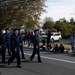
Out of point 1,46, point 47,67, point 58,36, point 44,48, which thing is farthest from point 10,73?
point 58,36

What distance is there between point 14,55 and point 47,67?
182cm

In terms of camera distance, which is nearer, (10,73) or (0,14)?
(10,73)

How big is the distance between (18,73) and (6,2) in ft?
80.8

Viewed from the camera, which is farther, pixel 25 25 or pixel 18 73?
pixel 25 25

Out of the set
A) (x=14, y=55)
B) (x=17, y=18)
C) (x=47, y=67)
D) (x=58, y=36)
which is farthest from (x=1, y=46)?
(x=58, y=36)

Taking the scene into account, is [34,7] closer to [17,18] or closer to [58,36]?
[17,18]

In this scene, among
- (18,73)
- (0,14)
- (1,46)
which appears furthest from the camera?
(0,14)

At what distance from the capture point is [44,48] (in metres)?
22.1

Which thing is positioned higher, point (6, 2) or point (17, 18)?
point (6, 2)

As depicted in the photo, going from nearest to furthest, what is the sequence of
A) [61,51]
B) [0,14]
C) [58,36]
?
[61,51]
[0,14]
[58,36]

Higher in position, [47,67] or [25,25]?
[25,25]

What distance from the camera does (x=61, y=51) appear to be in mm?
20109

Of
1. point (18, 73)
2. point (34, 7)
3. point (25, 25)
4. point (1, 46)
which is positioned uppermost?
point (34, 7)

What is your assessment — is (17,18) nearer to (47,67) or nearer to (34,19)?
(34,19)
